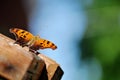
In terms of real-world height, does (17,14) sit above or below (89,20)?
below

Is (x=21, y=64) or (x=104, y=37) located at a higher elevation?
(x=21, y=64)

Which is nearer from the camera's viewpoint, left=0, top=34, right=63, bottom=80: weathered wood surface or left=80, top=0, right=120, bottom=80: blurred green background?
left=0, top=34, right=63, bottom=80: weathered wood surface

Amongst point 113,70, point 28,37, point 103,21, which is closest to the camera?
point 28,37

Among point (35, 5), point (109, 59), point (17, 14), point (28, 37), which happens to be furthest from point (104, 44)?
point (28, 37)

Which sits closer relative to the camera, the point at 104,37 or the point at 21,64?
the point at 21,64

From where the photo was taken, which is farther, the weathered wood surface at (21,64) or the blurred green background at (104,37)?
the blurred green background at (104,37)

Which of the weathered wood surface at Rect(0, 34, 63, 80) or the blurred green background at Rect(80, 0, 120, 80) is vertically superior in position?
the weathered wood surface at Rect(0, 34, 63, 80)

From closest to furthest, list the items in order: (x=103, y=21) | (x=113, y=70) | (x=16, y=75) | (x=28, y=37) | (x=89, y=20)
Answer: (x=16, y=75), (x=28, y=37), (x=113, y=70), (x=103, y=21), (x=89, y=20)

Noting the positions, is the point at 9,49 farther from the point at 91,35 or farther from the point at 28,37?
the point at 91,35
